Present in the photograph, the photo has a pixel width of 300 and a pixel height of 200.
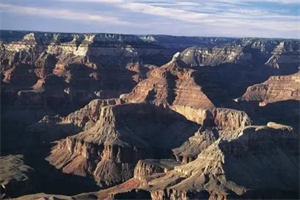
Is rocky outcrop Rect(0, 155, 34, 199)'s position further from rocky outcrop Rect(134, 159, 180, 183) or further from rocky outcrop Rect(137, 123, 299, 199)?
rocky outcrop Rect(137, 123, 299, 199)

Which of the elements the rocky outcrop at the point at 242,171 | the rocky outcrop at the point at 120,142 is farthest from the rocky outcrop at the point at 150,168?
the rocky outcrop at the point at 120,142

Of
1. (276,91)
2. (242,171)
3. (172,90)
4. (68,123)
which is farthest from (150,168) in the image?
(276,91)

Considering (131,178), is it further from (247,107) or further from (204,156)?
(247,107)

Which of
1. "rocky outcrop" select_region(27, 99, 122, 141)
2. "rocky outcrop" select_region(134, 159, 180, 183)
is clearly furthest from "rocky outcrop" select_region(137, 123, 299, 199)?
"rocky outcrop" select_region(27, 99, 122, 141)

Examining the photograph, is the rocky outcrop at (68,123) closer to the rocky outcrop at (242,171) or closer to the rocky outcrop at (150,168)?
the rocky outcrop at (150,168)

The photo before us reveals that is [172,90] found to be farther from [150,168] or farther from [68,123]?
[150,168]
